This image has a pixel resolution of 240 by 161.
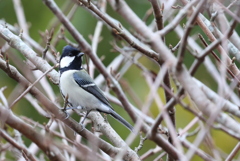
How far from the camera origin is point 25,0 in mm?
5805

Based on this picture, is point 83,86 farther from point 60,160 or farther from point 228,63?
point 60,160

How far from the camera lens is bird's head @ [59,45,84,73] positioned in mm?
2699

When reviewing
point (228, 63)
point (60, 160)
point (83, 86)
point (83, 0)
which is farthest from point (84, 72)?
point (60, 160)

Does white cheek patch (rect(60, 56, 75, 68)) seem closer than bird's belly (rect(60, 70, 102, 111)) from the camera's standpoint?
No

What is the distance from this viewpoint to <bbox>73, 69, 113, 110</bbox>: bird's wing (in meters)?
2.58

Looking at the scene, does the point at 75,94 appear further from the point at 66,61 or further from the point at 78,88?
the point at 66,61

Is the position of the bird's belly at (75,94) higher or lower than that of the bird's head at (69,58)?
lower

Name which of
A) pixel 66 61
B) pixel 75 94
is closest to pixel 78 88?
pixel 75 94

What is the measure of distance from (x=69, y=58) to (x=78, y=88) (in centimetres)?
22

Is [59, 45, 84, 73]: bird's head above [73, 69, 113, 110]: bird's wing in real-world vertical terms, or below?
above

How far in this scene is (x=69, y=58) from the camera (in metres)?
2.72

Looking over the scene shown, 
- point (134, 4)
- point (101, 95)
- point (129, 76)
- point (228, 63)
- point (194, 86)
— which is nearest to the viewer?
point (194, 86)

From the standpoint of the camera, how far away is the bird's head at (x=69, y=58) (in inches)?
106

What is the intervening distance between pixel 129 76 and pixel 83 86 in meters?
2.49
